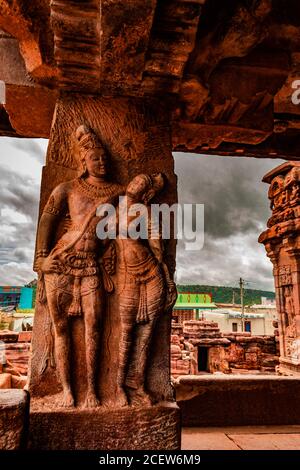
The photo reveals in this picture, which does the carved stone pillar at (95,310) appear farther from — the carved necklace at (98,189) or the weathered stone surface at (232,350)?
the weathered stone surface at (232,350)

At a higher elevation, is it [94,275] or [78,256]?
[78,256]

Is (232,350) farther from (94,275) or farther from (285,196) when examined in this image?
(94,275)

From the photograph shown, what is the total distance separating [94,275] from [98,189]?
0.61m

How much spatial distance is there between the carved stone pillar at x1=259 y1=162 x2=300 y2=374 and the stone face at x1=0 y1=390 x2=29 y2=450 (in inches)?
295

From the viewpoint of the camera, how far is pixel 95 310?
2154 millimetres

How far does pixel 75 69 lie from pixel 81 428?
2.31m

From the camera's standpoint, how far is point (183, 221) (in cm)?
272

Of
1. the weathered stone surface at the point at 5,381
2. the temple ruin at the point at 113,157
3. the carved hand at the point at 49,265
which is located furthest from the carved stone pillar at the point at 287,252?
the carved hand at the point at 49,265

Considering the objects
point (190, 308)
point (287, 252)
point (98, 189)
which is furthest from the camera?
point (190, 308)

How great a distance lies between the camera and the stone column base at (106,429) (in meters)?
1.97

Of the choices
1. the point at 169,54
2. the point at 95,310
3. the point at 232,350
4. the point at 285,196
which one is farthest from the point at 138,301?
the point at 232,350

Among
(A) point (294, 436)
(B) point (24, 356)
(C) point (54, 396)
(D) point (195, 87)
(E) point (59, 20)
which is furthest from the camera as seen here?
(B) point (24, 356)

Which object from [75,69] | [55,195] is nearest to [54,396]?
[55,195]

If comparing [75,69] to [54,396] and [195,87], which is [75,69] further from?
[54,396]
